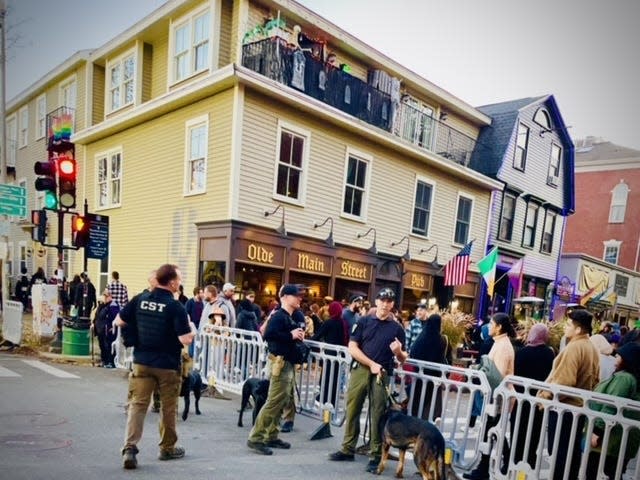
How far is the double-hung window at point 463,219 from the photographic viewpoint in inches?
656

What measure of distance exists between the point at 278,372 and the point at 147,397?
1382mm

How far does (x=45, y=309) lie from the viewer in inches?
388

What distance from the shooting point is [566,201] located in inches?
843

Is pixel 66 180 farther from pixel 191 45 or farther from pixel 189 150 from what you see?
pixel 191 45

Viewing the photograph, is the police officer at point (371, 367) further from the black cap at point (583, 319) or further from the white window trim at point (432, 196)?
the white window trim at point (432, 196)

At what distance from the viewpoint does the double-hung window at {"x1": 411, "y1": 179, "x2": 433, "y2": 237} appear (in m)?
15.1

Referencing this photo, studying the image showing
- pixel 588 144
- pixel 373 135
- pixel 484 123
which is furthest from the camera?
pixel 588 144

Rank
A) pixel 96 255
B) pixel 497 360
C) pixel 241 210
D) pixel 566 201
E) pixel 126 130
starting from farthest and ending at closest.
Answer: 1. pixel 566 201
2. pixel 126 130
3. pixel 241 210
4. pixel 96 255
5. pixel 497 360

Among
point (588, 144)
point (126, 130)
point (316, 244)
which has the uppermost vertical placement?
point (588, 144)

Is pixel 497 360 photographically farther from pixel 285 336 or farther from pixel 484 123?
pixel 484 123

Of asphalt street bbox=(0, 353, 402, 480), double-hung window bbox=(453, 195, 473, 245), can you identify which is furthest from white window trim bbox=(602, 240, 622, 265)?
asphalt street bbox=(0, 353, 402, 480)

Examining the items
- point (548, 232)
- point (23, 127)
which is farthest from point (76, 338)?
point (548, 232)

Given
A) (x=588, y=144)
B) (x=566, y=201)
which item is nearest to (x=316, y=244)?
(x=566, y=201)

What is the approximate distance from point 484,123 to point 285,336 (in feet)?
53.8
